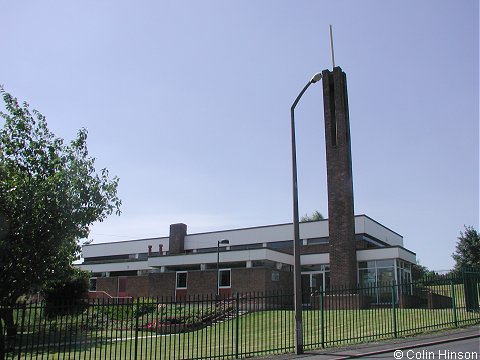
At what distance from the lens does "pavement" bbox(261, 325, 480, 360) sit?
13.1 meters

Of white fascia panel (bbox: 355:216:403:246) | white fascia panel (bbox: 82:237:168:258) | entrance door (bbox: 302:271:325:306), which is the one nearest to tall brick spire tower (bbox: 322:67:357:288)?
entrance door (bbox: 302:271:325:306)

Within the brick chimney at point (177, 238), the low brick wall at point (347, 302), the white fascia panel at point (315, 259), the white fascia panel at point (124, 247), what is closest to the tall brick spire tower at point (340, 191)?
the low brick wall at point (347, 302)

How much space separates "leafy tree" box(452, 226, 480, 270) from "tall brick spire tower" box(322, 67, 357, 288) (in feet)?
61.8

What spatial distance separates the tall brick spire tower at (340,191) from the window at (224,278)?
7.67 metres

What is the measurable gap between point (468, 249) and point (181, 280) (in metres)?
27.6

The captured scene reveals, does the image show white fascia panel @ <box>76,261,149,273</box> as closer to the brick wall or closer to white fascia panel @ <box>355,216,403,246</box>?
the brick wall

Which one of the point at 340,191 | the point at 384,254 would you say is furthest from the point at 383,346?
the point at 340,191

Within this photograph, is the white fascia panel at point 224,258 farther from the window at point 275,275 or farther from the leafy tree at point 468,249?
the leafy tree at point 468,249

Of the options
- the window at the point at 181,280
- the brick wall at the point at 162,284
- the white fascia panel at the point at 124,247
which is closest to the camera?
the window at the point at 181,280

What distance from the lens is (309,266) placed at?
37.1m

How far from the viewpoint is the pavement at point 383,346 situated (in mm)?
13102

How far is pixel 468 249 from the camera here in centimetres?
4644

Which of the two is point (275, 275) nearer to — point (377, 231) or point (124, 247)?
point (377, 231)

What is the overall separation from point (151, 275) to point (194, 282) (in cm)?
465
